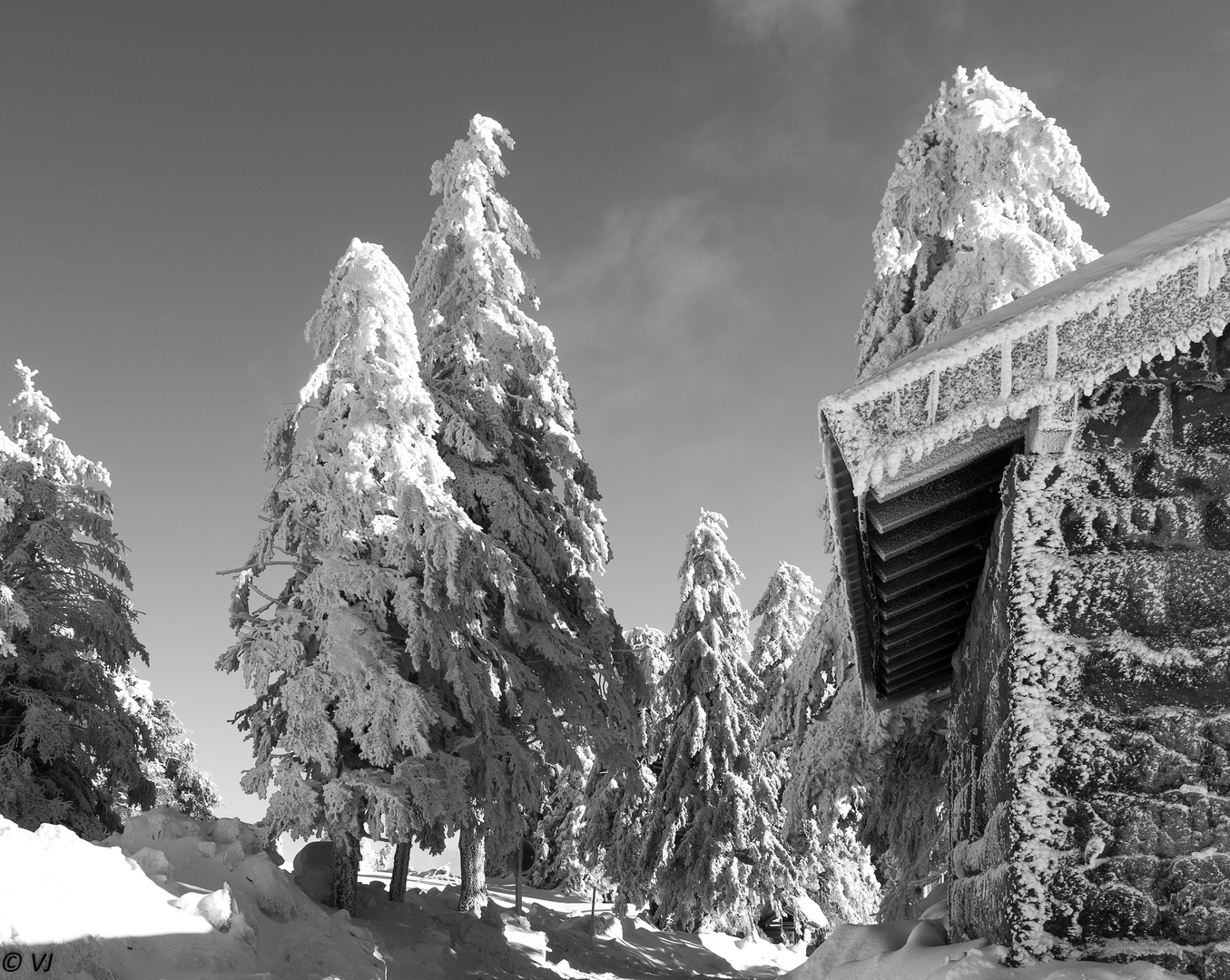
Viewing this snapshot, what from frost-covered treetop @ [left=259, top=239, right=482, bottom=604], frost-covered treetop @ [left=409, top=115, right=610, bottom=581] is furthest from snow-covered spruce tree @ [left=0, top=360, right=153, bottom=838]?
frost-covered treetop @ [left=409, top=115, right=610, bottom=581]

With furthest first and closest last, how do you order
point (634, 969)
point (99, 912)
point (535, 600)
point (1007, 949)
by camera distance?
point (634, 969) < point (535, 600) < point (99, 912) < point (1007, 949)

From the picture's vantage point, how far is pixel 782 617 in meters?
27.2

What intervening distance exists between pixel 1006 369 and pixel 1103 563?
2.67ft

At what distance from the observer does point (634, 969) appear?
1762cm

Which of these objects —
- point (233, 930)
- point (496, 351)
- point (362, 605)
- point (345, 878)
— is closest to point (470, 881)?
point (345, 878)

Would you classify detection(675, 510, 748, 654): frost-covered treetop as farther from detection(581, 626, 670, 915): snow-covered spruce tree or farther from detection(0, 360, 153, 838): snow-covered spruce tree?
detection(0, 360, 153, 838): snow-covered spruce tree

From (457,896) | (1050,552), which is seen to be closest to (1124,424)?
(1050,552)

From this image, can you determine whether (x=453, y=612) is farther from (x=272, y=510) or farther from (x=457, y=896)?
(x=457, y=896)

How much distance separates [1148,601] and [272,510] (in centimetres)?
1272

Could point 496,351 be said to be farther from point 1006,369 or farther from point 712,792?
point 1006,369

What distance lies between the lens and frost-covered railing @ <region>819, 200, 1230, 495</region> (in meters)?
3.22

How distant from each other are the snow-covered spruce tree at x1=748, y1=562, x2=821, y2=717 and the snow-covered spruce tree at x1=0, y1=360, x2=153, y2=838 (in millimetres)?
16592

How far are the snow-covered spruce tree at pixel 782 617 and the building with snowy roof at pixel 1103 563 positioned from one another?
76.7 feet

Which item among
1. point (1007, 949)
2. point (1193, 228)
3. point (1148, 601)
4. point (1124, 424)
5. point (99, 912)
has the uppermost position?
point (1193, 228)
